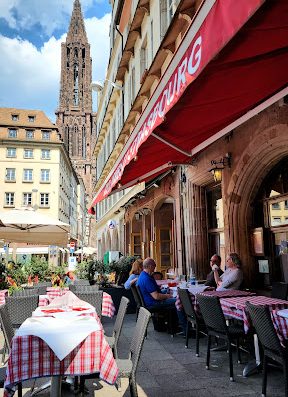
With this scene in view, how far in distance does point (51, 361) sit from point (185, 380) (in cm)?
208


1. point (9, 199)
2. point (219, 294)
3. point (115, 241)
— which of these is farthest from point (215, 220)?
point (9, 199)

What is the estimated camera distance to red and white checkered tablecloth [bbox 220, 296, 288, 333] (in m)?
4.46

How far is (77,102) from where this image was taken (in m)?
92.9

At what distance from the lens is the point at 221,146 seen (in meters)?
8.00

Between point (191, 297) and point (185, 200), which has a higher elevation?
point (185, 200)

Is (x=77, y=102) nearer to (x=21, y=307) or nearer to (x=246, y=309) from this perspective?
(x=21, y=307)

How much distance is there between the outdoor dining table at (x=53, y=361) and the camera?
9.57 ft

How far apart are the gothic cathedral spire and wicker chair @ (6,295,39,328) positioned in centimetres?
8012

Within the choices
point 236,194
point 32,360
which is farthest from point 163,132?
point 32,360

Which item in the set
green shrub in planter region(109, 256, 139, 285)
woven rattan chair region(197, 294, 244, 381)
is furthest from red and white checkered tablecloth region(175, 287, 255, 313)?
green shrub in planter region(109, 256, 139, 285)

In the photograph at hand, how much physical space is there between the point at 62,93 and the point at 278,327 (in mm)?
94528

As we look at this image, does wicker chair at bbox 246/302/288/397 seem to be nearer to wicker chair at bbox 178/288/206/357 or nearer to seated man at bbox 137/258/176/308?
wicker chair at bbox 178/288/206/357

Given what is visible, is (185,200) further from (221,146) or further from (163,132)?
(163,132)

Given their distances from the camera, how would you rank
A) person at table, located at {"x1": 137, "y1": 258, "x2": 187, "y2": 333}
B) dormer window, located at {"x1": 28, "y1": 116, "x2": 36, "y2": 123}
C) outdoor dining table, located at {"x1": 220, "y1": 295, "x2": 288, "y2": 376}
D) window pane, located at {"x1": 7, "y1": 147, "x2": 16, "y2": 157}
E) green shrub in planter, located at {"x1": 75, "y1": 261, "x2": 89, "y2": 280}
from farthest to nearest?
dormer window, located at {"x1": 28, "y1": 116, "x2": 36, "y2": 123}, window pane, located at {"x1": 7, "y1": 147, "x2": 16, "y2": 157}, green shrub in planter, located at {"x1": 75, "y1": 261, "x2": 89, "y2": 280}, person at table, located at {"x1": 137, "y1": 258, "x2": 187, "y2": 333}, outdoor dining table, located at {"x1": 220, "y1": 295, "x2": 288, "y2": 376}
